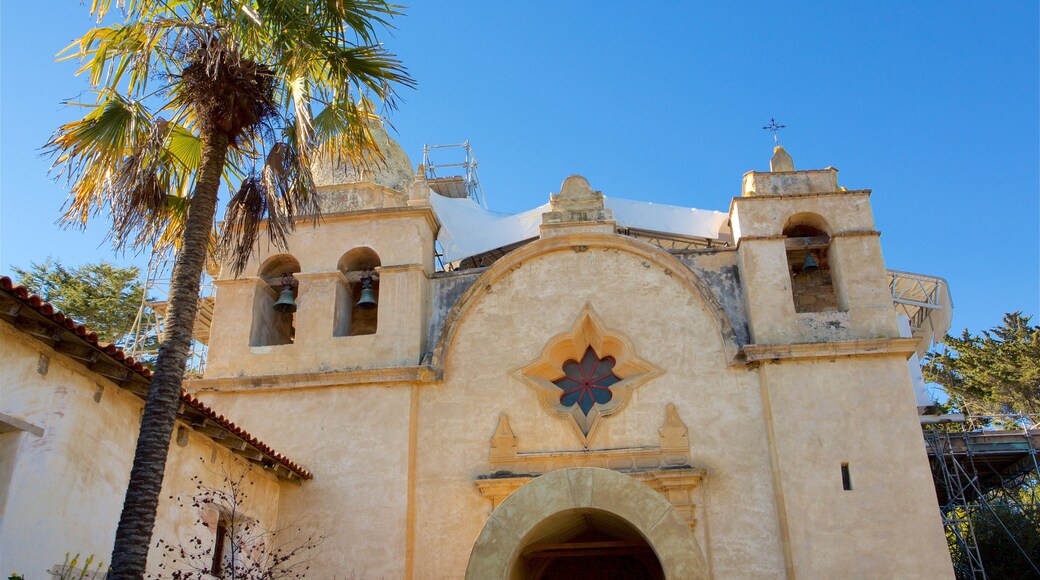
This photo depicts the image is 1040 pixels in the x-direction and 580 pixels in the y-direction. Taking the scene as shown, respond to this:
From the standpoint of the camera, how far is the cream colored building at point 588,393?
44.9ft

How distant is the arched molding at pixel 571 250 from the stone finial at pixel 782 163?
2953 millimetres

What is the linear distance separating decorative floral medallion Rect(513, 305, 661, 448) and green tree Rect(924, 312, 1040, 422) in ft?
75.2

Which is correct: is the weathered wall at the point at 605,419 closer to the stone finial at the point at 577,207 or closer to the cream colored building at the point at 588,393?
the cream colored building at the point at 588,393

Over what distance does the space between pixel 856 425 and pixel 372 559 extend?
7960 millimetres

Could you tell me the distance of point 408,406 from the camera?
50.4ft

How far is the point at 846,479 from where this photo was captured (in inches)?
554

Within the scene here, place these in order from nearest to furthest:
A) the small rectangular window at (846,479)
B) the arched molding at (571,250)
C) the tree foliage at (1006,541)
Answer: the small rectangular window at (846,479) < the arched molding at (571,250) < the tree foliage at (1006,541)

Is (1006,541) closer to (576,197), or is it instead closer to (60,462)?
(576,197)

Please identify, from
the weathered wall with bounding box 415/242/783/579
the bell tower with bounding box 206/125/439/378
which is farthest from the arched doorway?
the bell tower with bounding box 206/125/439/378

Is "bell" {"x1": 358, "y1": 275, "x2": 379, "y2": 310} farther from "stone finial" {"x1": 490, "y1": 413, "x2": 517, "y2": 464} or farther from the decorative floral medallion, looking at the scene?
"stone finial" {"x1": 490, "y1": 413, "x2": 517, "y2": 464}

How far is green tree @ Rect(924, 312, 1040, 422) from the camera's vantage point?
115 feet

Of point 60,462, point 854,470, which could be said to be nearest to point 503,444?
point 854,470

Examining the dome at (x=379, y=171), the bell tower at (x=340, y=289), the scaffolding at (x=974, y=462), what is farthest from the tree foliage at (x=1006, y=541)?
the dome at (x=379, y=171)

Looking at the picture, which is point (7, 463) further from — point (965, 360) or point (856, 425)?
point (965, 360)
